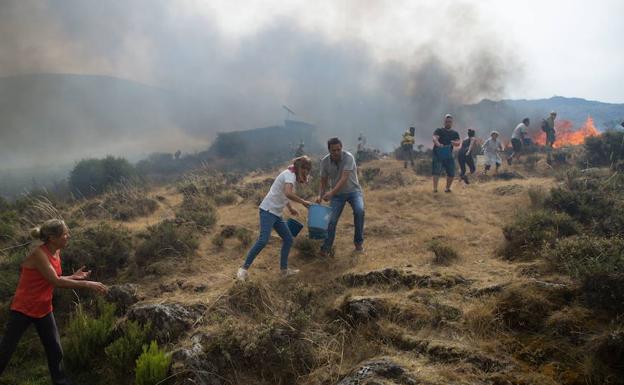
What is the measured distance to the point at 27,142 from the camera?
34.5 m

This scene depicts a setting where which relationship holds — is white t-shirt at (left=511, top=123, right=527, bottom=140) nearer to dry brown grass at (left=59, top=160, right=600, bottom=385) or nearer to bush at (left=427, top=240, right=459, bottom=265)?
dry brown grass at (left=59, top=160, right=600, bottom=385)

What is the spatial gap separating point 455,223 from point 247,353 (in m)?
5.22

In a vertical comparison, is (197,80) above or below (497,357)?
above

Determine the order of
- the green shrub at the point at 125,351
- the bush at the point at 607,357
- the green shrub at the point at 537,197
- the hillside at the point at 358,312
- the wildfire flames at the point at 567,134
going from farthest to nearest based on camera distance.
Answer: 1. the wildfire flames at the point at 567,134
2. the green shrub at the point at 537,197
3. the green shrub at the point at 125,351
4. the hillside at the point at 358,312
5. the bush at the point at 607,357

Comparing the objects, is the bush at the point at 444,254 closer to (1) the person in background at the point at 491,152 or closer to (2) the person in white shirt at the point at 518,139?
(1) the person in background at the point at 491,152

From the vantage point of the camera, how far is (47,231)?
3.58 m

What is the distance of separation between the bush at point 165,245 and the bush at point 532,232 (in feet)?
16.4

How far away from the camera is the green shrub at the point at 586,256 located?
3.49 metres

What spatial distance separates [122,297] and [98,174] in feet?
53.9

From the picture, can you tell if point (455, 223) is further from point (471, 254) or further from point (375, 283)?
point (375, 283)

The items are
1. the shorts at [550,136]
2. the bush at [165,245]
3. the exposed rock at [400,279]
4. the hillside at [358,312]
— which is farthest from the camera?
the shorts at [550,136]

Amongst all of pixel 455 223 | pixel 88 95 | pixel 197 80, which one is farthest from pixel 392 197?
pixel 197 80

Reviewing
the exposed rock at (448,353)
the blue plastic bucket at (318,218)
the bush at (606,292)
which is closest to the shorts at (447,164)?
the blue plastic bucket at (318,218)

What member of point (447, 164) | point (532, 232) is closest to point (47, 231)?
point (532, 232)
